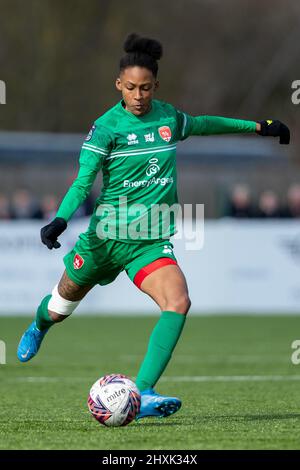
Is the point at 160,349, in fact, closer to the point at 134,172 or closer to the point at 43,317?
the point at 134,172

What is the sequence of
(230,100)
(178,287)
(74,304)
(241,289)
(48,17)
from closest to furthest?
(178,287) < (74,304) < (241,289) < (48,17) < (230,100)

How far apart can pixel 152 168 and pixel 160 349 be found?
1.15 metres

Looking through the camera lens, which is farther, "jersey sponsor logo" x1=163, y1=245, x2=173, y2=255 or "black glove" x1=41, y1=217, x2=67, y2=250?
"jersey sponsor logo" x1=163, y1=245, x2=173, y2=255

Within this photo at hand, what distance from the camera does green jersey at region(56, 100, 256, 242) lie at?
25.6 feet

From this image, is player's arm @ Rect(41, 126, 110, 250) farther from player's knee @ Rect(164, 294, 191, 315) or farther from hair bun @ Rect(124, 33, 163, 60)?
player's knee @ Rect(164, 294, 191, 315)

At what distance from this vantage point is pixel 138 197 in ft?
25.9

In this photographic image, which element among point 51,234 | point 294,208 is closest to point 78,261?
point 51,234

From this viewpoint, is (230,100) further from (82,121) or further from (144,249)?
(144,249)

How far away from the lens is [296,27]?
50562 mm

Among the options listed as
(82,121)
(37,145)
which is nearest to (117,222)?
(37,145)

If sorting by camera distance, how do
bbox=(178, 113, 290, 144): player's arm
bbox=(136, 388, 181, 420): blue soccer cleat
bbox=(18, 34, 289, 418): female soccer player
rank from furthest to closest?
bbox=(178, 113, 290, 144): player's arm → bbox=(18, 34, 289, 418): female soccer player → bbox=(136, 388, 181, 420): blue soccer cleat

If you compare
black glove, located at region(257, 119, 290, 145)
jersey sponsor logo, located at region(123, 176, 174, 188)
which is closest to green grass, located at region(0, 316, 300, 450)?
jersey sponsor logo, located at region(123, 176, 174, 188)

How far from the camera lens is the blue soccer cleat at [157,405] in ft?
24.1
